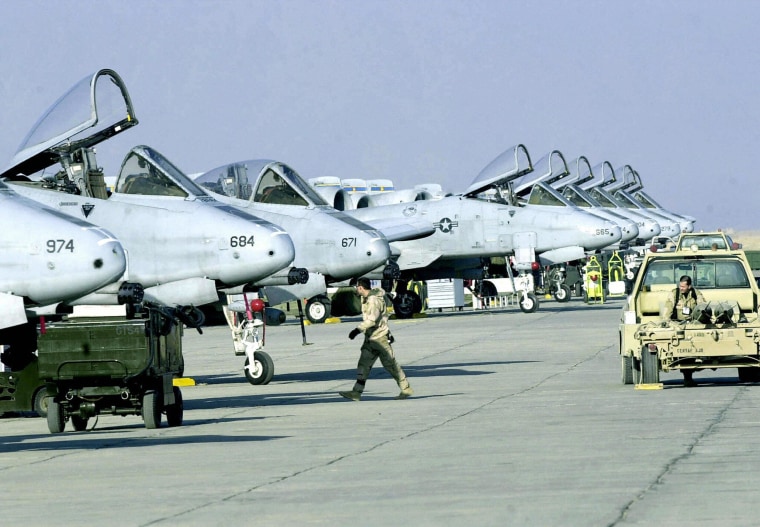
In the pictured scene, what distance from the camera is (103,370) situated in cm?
1530

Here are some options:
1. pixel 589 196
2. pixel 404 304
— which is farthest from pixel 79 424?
pixel 589 196

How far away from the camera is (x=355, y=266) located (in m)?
24.7

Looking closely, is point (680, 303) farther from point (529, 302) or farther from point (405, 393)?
point (529, 302)

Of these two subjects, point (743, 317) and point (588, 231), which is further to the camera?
point (588, 231)

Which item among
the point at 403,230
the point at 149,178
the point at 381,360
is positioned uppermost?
the point at 403,230

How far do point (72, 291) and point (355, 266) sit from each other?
8.94 m

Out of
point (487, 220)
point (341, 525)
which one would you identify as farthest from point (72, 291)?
point (487, 220)

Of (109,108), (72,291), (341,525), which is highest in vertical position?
(109,108)

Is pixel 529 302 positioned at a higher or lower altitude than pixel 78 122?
lower

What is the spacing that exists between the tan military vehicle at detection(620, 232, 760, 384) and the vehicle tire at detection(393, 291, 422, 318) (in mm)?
22975

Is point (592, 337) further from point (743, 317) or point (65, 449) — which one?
point (65, 449)

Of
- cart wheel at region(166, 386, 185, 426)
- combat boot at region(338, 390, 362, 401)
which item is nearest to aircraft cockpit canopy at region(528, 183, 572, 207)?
combat boot at region(338, 390, 362, 401)

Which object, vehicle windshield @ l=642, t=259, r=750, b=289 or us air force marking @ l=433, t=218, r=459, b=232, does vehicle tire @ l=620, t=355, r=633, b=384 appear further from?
us air force marking @ l=433, t=218, r=459, b=232

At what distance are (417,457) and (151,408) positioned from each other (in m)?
4.34
